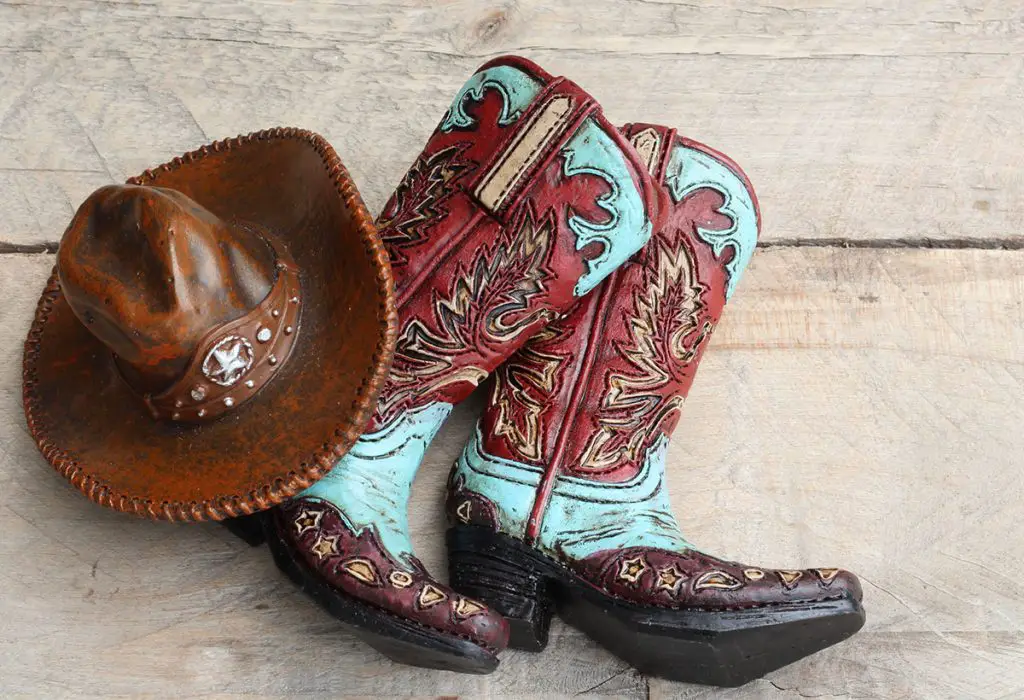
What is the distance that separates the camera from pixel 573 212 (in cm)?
131

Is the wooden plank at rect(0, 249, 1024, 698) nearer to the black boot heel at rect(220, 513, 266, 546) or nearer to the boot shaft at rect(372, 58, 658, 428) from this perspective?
the black boot heel at rect(220, 513, 266, 546)

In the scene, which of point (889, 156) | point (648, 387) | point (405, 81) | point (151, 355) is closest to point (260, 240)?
point (151, 355)

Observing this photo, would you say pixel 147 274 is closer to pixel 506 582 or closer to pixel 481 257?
pixel 481 257

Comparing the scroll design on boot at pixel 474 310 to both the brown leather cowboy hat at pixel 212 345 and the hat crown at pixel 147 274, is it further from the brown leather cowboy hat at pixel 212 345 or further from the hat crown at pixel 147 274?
the hat crown at pixel 147 274

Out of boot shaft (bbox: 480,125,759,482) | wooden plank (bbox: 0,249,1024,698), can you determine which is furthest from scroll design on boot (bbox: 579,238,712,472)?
wooden plank (bbox: 0,249,1024,698)

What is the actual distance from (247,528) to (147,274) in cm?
38

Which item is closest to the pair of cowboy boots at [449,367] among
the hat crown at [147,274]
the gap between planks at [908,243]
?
the hat crown at [147,274]

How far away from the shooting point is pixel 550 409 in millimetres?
1394

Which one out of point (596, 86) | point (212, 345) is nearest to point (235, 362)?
point (212, 345)

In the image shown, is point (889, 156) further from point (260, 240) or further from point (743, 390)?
point (260, 240)

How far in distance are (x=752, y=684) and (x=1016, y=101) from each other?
112 cm

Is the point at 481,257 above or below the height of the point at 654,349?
above

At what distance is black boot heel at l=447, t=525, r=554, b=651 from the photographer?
1.31 m

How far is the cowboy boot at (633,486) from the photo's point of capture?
123cm
